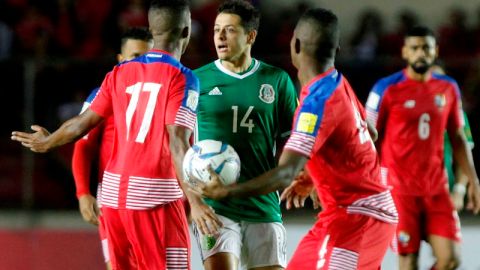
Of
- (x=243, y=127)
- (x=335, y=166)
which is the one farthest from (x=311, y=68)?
(x=243, y=127)

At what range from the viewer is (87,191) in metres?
7.61

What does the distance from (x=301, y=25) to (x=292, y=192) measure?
1203mm

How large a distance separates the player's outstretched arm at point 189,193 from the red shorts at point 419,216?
3.54m

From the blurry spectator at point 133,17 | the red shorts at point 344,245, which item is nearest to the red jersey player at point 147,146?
the red shorts at point 344,245

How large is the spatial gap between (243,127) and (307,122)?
4.97 ft

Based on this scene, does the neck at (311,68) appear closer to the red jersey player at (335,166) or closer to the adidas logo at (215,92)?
the red jersey player at (335,166)

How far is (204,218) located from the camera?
576 cm

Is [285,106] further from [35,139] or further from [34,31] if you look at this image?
[34,31]

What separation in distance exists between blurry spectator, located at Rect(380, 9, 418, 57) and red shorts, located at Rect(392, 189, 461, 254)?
4559mm

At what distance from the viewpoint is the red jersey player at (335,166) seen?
555cm

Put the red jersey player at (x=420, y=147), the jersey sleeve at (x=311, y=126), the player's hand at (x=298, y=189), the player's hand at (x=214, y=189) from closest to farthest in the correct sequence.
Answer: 1. the player's hand at (x=214, y=189)
2. the jersey sleeve at (x=311, y=126)
3. the player's hand at (x=298, y=189)
4. the red jersey player at (x=420, y=147)

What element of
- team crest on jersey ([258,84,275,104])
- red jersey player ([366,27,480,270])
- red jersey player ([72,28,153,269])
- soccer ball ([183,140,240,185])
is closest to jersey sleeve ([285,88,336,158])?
soccer ball ([183,140,240,185])

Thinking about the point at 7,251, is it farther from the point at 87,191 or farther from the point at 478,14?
the point at 478,14

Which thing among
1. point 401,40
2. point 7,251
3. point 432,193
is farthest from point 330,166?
point 401,40
